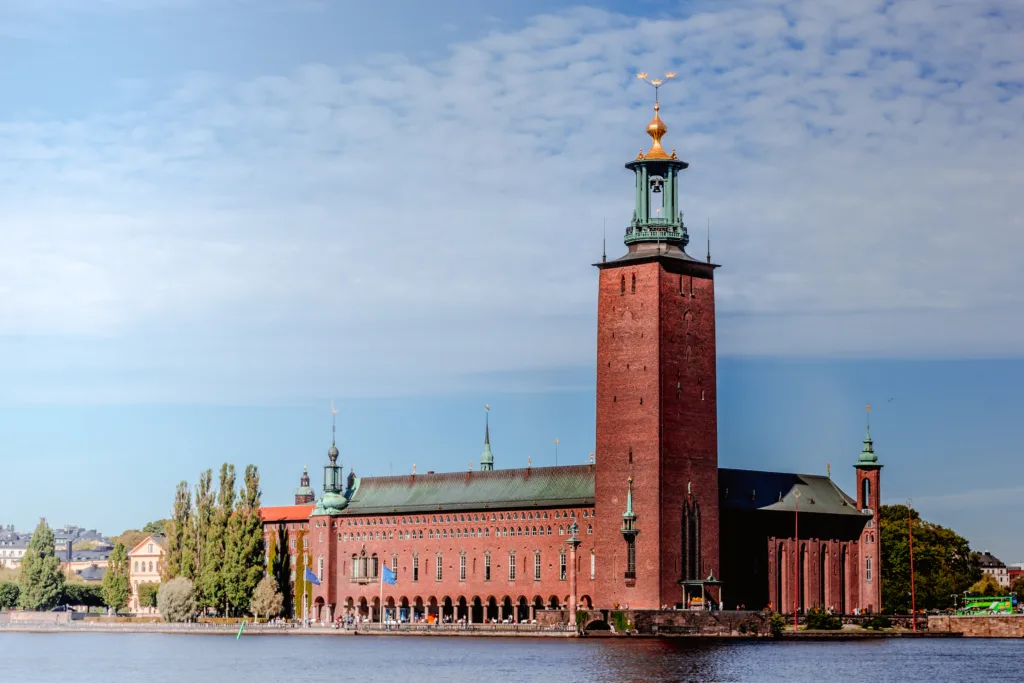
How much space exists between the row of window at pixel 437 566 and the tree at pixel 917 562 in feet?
76.7

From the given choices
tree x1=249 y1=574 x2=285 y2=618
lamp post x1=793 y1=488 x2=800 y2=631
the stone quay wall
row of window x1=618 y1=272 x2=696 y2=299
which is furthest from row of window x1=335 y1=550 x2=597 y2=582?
the stone quay wall

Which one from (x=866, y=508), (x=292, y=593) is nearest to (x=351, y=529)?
(x=292, y=593)

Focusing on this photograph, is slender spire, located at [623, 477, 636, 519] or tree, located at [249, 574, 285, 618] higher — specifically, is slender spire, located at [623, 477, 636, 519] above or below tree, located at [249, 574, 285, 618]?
Result: above

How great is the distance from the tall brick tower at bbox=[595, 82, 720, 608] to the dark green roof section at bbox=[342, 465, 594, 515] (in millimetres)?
7298

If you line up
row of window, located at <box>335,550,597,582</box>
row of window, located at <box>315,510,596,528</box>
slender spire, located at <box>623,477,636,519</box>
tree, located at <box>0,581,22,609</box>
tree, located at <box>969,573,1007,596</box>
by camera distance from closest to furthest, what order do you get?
slender spire, located at <box>623,477,636,519</box>, row of window, located at <box>335,550,597,582</box>, row of window, located at <box>315,510,596,528</box>, tree, located at <box>0,581,22,609</box>, tree, located at <box>969,573,1007,596</box>

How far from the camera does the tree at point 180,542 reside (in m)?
117

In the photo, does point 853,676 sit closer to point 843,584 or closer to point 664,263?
point 664,263

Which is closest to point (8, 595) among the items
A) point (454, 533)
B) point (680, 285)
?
point (454, 533)

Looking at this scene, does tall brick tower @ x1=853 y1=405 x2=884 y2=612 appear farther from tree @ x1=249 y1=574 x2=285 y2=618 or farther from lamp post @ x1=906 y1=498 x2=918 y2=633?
tree @ x1=249 y1=574 x2=285 y2=618

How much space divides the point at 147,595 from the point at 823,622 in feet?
196

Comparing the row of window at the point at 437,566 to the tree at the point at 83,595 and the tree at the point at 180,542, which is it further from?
the tree at the point at 83,595

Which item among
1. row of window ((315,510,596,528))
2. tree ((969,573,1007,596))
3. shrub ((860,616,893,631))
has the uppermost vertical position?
row of window ((315,510,596,528))

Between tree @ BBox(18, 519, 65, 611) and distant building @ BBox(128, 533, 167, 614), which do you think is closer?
tree @ BBox(18, 519, 65, 611)

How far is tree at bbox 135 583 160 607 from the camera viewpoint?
14562cm
